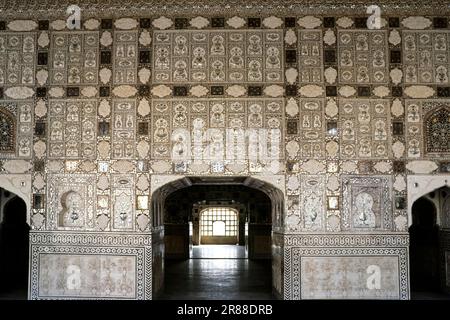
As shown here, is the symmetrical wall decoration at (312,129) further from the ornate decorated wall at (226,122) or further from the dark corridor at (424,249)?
the dark corridor at (424,249)

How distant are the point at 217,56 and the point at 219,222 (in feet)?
54.2

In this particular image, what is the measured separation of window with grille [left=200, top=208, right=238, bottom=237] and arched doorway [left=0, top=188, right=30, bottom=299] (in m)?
13.2

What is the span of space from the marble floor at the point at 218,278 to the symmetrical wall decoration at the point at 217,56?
4.35 meters

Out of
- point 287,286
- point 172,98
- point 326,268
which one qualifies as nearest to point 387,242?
point 326,268

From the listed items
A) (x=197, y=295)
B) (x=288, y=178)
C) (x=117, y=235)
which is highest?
(x=288, y=178)

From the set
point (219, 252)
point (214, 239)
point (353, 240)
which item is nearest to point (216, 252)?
point (219, 252)

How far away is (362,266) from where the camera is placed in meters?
9.22

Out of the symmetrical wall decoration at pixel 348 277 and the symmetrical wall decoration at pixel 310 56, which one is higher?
the symmetrical wall decoration at pixel 310 56

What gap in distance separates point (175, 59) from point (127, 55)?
0.91 meters

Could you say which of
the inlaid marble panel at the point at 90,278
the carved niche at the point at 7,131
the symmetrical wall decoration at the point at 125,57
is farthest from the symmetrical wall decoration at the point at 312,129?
the carved niche at the point at 7,131

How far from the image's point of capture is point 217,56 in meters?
9.60

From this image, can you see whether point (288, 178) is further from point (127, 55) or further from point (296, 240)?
point (127, 55)

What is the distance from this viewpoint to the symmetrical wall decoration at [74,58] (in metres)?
9.60

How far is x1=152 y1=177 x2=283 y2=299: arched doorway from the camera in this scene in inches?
411
